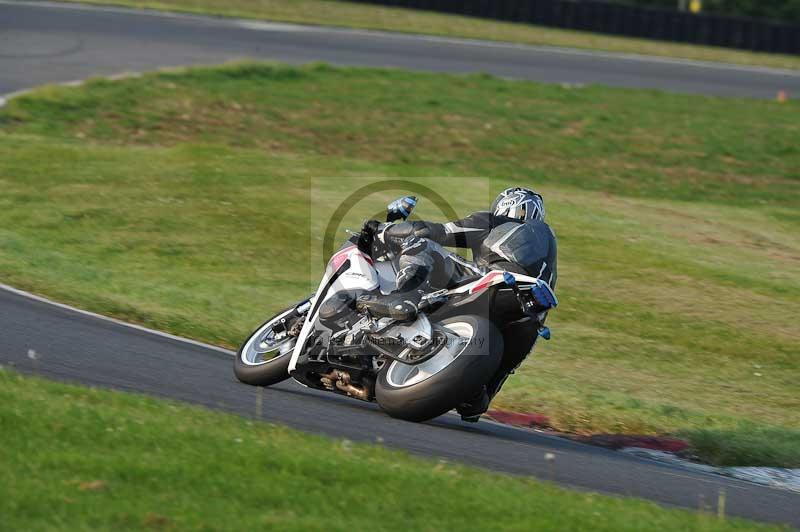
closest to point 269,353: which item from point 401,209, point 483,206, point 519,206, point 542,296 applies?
point 401,209

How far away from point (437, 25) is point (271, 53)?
8.65m

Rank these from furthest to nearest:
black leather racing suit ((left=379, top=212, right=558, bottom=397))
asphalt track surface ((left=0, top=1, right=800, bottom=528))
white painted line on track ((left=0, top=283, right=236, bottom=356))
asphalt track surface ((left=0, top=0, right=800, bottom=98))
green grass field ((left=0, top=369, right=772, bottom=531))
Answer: asphalt track surface ((left=0, top=0, right=800, bottom=98)) < white painted line on track ((left=0, top=283, right=236, bottom=356)) < black leather racing suit ((left=379, top=212, right=558, bottom=397)) < asphalt track surface ((left=0, top=1, right=800, bottom=528)) < green grass field ((left=0, top=369, right=772, bottom=531))

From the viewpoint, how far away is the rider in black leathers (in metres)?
7.62

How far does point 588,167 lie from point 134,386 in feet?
47.8

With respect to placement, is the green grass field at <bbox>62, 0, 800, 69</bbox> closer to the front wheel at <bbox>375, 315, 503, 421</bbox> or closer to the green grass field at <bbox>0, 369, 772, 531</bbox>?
the front wheel at <bbox>375, 315, 503, 421</bbox>

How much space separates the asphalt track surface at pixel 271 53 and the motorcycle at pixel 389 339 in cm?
1518

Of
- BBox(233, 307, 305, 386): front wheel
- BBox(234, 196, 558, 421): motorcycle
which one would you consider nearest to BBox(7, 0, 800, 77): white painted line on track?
BBox(233, 307, 305, 386): front wheel

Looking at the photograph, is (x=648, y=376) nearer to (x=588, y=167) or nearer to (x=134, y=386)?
(x=134, y=386)

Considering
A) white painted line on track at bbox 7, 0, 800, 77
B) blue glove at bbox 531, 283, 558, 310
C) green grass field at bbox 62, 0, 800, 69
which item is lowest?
blue glove at bbox 531, 283, 558, 310

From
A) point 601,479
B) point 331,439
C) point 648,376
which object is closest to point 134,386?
point 331,439

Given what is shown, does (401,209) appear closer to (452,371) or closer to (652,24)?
(452,371)

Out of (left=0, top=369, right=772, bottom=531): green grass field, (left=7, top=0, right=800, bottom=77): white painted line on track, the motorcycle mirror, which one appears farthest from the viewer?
(left=7, top=0, right=800, bottom=77): white painted line on track

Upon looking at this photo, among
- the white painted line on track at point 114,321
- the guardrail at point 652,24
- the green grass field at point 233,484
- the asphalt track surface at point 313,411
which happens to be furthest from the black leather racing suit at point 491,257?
the guardrail at point 652,24

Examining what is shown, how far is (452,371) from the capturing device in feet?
24.0
